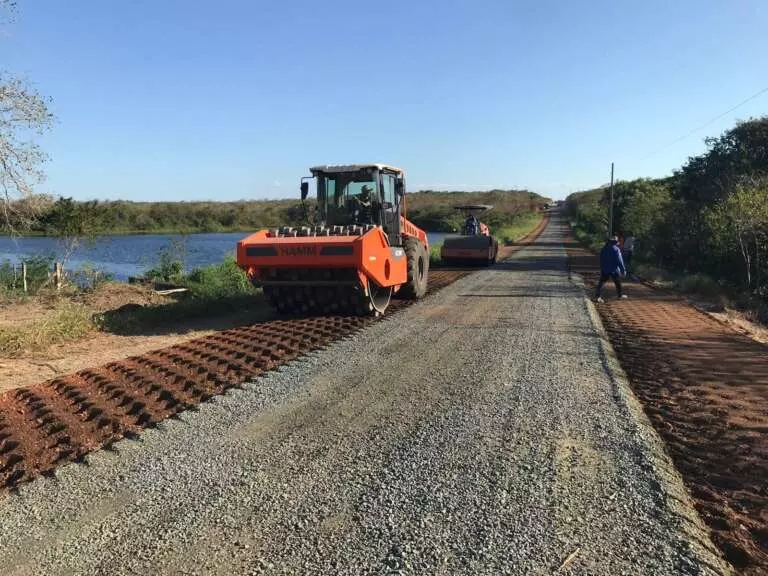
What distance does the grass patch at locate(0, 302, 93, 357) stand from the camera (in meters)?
8.24

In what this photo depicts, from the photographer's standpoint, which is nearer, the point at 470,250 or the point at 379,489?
the point at 379,489

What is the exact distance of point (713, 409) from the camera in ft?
19.1

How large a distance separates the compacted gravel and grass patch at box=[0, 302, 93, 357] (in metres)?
4.03

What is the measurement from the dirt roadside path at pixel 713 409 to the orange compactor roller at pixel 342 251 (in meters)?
4.11

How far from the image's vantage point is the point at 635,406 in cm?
581

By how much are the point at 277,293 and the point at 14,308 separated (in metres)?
5.94

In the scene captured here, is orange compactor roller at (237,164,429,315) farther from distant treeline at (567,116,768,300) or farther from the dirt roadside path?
distant treeline at (567,116,768,300)

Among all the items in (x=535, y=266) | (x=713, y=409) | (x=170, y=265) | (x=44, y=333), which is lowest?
(x=713, y=409)

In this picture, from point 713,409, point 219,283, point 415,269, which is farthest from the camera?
point 219,283

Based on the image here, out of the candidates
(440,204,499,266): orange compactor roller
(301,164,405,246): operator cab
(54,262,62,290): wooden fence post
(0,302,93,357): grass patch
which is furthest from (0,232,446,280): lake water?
(301,164,405,246): operator cab

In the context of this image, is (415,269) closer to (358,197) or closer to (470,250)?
(358,197)

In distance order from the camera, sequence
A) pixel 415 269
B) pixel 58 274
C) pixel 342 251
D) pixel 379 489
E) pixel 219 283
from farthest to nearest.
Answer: pixel 219 283
pixel 58 274
pixel 415 269
pixel 342 251
pixel 379 489

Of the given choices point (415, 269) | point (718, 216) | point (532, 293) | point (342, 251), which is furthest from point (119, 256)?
point (718, 216)

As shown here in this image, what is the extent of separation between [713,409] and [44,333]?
8.78 meters
